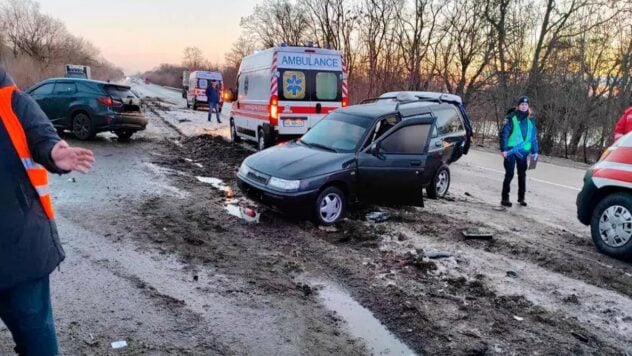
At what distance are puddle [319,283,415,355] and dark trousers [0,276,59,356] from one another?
2.15m

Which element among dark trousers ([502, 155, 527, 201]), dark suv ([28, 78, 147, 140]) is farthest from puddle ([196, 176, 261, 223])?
dark suv ([28, 78, 147, 140])

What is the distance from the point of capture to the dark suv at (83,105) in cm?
1291

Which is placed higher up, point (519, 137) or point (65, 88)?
point (65, 88)

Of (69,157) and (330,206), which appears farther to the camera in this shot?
(330,206)

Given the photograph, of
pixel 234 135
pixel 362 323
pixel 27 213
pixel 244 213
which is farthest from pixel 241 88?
pixel 27 213

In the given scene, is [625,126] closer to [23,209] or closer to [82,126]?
[23,209]

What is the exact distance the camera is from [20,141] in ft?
6.68

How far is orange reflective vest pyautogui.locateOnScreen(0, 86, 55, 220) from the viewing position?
2.01 metres

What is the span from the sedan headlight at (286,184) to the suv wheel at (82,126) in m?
9.07

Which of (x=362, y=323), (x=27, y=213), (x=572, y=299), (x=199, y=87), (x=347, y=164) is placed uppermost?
(x=199, y=87)

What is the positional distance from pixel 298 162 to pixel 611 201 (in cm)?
400

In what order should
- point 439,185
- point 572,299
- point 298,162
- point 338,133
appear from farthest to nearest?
point 439,185
point 338,133
point 298,162
point 572,299

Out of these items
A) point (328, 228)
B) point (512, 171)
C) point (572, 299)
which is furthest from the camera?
point (512, 171)

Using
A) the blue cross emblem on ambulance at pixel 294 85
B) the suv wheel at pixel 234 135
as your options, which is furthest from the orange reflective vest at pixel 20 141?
the suv wheel at pixel 234 135
